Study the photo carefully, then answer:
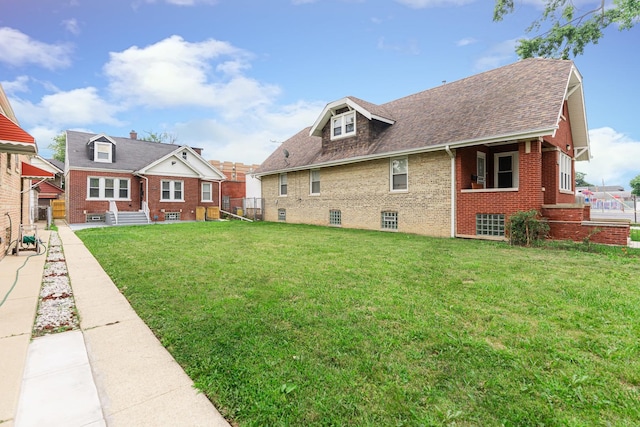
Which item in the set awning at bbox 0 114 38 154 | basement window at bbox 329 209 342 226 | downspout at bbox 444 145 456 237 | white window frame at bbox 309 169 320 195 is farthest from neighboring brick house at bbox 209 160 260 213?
awning at bbox 0 114 38 154

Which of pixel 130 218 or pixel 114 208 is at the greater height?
pixel 114 208

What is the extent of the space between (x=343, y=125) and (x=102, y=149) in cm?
1713

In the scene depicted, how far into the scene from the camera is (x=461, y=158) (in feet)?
35.8

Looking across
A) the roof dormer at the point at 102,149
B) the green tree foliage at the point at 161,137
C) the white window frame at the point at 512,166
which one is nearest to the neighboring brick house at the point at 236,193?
the roof dormer at the point at 102,149

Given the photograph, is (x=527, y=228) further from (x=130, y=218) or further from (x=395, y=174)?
(x=130, y=218)

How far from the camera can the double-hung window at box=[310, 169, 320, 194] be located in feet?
55.7

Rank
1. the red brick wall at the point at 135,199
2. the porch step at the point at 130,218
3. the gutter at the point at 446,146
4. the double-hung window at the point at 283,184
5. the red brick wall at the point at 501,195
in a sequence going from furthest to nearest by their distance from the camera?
the double-hung window at the point at 283,184 → the red brick wall at the point at 135,199 → the porch step at the point at 130,218 → the red brick wall at the point at 501,195 → the gutter at the point at 446,146

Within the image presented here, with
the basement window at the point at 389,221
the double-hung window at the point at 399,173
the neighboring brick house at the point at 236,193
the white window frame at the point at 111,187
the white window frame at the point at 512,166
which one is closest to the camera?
the white window frame at the point at 512,166

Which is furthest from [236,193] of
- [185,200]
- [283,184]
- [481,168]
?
[481,168]

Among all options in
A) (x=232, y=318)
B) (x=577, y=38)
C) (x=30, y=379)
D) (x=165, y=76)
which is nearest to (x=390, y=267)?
(x=232, y=318)

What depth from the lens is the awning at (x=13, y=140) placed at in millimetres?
4836

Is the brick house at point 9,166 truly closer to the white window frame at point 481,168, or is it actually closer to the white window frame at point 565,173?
the white window frame at point 481,168

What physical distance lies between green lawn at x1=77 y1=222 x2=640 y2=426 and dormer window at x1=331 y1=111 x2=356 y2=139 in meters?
10.9

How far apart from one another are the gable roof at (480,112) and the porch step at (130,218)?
430 inches
